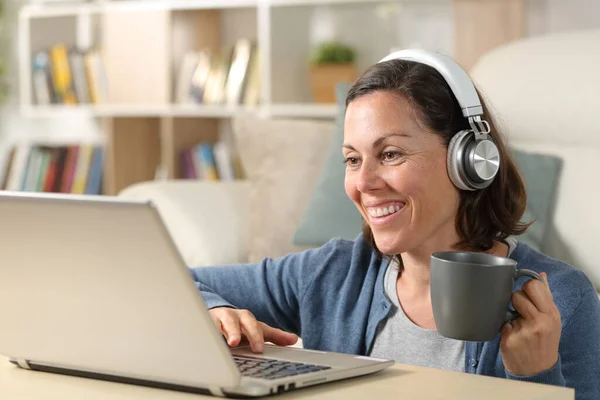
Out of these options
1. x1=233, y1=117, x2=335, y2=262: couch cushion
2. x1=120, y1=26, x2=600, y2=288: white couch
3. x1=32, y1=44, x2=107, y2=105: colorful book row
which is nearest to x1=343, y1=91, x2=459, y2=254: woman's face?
x1=120, y1=26, x2=600, y2=288: white couch

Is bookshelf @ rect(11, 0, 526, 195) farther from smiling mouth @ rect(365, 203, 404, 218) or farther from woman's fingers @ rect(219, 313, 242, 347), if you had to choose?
woman's fingers @ rect(219, 313, 242, 347)

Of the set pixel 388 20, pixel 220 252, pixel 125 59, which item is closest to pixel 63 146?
pixel 125 59

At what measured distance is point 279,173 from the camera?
8.14 ft

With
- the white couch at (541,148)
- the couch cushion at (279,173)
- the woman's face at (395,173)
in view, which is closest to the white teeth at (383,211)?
the woman's face at (395,173)

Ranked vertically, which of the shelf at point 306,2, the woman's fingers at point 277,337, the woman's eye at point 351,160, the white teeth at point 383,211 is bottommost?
the woman's fingers at point 277,337

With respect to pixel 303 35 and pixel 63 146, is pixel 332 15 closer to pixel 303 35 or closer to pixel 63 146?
pixel 303 35

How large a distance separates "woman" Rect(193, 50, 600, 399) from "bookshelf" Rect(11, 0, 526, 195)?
6.47ft

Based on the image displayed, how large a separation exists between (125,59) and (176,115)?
324 millimetres

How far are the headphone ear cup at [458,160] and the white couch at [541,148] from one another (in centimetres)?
85

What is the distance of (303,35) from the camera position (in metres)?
3.65

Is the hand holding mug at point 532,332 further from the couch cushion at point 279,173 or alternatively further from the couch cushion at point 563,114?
the couch cushion at point 279,173

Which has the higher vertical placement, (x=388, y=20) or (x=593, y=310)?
(x=388, y=20)

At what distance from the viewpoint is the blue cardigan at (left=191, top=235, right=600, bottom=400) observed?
3.97 ft

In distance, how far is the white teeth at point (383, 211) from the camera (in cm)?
129
